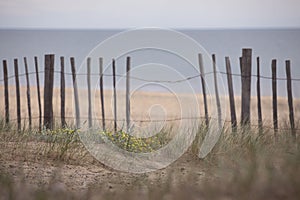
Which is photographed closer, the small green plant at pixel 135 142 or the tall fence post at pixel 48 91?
the small green plant at pixel 135 142

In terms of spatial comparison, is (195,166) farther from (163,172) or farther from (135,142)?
(135,142)

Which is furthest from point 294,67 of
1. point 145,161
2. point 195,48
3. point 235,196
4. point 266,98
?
point 235,196

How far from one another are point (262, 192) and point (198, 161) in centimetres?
379

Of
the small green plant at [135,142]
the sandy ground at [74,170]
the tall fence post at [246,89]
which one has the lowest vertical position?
the sandy ground at [74,170]

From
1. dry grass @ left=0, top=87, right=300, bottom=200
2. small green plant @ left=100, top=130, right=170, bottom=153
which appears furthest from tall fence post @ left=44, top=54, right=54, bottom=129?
small green plant @ left=100, top=130, right=170, bottom=153

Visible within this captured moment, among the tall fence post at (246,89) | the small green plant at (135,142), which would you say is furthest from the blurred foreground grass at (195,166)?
the tall fence post at (246,89)

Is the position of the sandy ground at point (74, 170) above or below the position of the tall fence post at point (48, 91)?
below

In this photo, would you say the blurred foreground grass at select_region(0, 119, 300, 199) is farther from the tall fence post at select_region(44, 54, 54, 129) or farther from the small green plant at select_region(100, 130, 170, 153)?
the tall fence post at select_region(44, 54, 54, 129)

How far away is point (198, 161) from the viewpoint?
7566 millimetres


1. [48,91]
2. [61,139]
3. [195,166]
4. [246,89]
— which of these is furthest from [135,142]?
[48,91]

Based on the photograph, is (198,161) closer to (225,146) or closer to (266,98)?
(225,146)

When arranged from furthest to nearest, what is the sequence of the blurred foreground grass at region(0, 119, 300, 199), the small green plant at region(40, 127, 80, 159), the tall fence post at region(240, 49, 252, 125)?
the tall fence post at region(240, 49, 252, 125)
the small green plant at region(40, 127, 80, 159)
the blurred foreground grass at region(0, 119, 300, 199)

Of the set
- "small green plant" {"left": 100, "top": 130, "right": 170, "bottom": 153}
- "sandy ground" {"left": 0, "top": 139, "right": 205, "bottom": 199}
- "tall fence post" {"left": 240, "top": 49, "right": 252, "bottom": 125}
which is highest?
"tall fence post" {"left": 240, "top": 49, "right": 252, "bottom": 125}

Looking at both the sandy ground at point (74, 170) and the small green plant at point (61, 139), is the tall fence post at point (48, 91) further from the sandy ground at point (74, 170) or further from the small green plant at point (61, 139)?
the sandy ground at point (74, 170)
